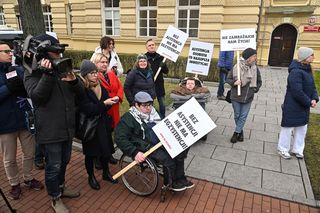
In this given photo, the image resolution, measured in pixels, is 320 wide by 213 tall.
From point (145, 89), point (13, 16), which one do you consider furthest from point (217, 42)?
point (13, 16)

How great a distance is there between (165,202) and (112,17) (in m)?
15.1

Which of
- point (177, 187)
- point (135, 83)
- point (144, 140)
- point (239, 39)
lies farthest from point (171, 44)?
point (177, 187)

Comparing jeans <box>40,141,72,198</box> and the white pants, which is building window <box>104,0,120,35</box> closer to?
the white pants

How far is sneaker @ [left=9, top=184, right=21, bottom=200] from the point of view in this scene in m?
3.41

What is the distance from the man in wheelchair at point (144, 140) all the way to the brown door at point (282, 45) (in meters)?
13.3

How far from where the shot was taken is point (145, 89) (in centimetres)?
464

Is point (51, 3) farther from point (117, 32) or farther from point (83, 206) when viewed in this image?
point (83, 206)

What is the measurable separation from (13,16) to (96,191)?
22.0 meters

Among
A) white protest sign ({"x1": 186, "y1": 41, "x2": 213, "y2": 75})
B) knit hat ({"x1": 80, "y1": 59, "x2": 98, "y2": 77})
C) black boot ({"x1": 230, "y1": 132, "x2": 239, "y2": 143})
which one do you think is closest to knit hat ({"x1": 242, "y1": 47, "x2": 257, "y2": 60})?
white protest sign ({"x1": 186, "y1": 41, "x2": 213, "y2": 75})

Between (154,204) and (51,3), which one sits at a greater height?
(51,3)

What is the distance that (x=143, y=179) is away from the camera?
372 cm

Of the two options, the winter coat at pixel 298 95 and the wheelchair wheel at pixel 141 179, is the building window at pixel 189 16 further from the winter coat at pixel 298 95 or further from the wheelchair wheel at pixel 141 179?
the wheelchair wheel at pixel 141 179

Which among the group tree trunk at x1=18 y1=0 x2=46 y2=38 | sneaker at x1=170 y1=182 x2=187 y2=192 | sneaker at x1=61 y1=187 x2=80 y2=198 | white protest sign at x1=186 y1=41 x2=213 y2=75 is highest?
tree trunk at x1=18 y1=0 x2=46 y2=38

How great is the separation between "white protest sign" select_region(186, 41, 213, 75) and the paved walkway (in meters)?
1.40
